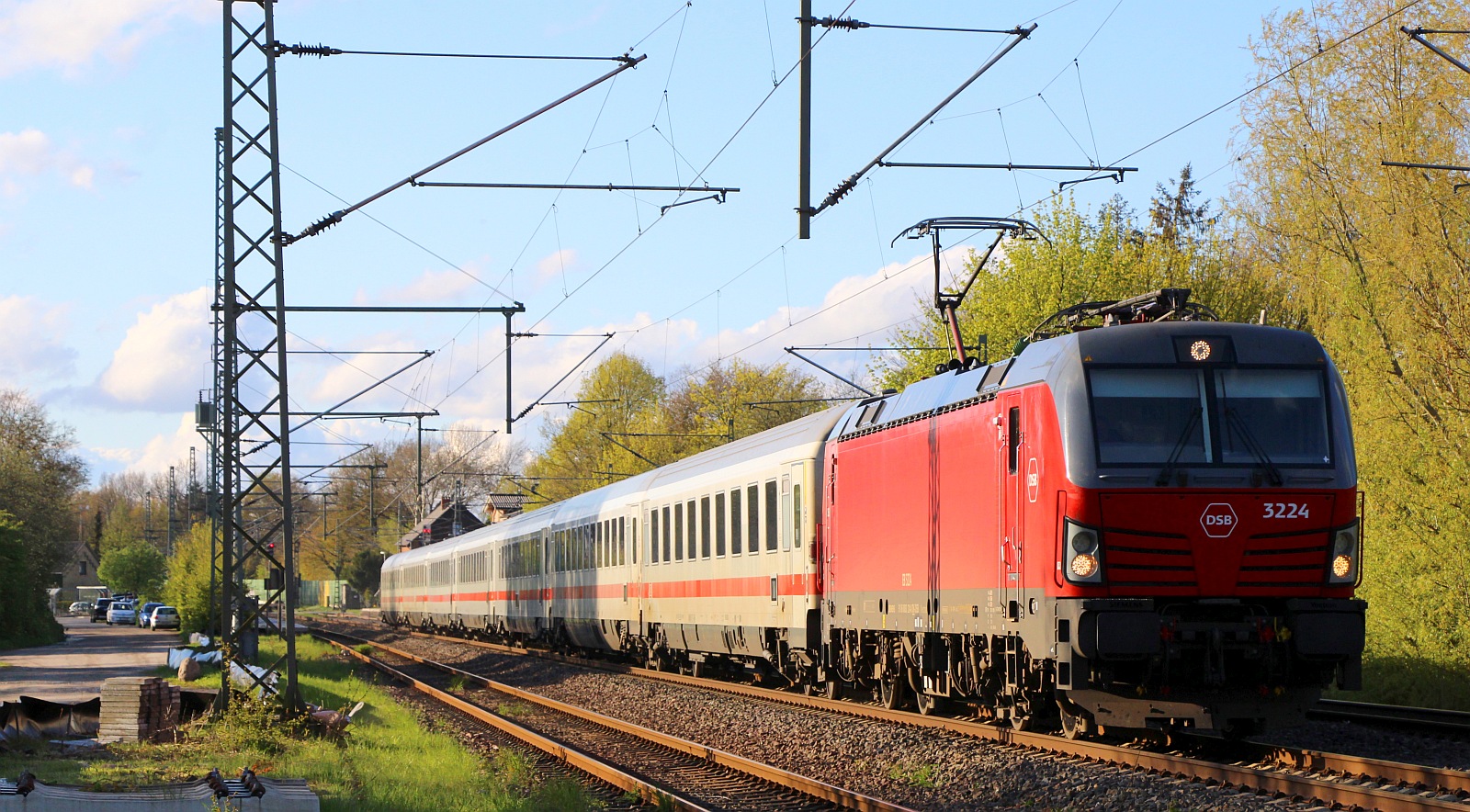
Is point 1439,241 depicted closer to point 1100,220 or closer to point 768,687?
point 768,687

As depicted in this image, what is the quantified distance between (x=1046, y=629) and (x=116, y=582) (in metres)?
97.9

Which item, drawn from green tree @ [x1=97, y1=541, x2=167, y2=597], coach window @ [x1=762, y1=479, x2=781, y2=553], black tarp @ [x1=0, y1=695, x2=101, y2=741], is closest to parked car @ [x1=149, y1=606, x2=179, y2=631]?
green tree @ [x1=97, y1=541, x2=167, y2=597]

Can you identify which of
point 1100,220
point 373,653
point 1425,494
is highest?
point 1100,220

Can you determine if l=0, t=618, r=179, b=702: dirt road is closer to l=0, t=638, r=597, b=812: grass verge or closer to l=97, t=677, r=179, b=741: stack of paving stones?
l=97, t=677, r=179, b=741: stack of paving stones

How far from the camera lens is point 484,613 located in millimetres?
46031

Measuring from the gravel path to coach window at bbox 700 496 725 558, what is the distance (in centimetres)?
249

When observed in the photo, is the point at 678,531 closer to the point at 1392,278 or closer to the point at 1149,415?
the point at 1392,278

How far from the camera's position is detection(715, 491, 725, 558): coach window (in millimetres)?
23078

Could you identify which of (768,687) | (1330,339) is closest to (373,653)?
(768,687)

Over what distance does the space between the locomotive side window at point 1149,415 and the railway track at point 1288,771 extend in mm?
2292

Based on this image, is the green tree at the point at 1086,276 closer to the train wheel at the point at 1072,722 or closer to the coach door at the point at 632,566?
the coach door at the point at 632,566

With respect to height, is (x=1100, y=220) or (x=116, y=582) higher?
(x=1100, y=220)

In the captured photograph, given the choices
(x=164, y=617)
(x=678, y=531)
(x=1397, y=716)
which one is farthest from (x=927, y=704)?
(x=164, y=617)

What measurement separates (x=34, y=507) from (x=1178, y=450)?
57.7 meters
